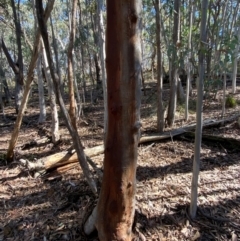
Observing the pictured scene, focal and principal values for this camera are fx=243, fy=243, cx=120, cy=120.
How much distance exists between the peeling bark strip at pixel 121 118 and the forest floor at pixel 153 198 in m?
0.48

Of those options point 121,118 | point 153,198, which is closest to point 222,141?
point 153,198

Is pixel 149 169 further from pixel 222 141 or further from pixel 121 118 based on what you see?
pixel 121 118

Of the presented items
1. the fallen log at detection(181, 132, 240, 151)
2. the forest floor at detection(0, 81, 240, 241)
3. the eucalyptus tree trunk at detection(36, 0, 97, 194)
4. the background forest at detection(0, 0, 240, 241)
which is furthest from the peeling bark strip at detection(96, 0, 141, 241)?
the fallen log at detection(181, 132, 240, 151)

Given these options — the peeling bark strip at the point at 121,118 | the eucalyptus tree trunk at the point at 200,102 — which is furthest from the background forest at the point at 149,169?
the peeling bark strip at the point at 121,118

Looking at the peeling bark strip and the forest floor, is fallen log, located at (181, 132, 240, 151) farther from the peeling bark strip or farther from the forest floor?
the peeling bark strip

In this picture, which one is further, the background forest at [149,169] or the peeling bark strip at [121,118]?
the background forest at [149,169]

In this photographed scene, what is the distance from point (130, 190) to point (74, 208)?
1.27 meters

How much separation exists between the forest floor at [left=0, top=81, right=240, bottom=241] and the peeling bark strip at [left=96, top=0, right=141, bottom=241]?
1.59ft

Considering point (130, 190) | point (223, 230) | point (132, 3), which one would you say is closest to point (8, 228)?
point (130, 190)

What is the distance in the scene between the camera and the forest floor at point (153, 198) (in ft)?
8.71

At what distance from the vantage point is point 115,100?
1.87m

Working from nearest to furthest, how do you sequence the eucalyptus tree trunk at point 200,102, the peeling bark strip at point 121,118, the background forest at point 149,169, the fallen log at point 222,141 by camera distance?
the peeling bark strip at point 121,118, the eucalyptus tree trunk at point 200,102, the background forest at point 149,169, the fallen log at point 222,141

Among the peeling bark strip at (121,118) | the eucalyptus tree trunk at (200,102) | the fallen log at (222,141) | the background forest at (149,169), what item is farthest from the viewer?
the fallen log at (222,141)

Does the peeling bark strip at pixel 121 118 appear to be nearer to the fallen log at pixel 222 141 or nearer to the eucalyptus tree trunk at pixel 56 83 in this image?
the eucalyptus tree trunk at pixel 56 83
